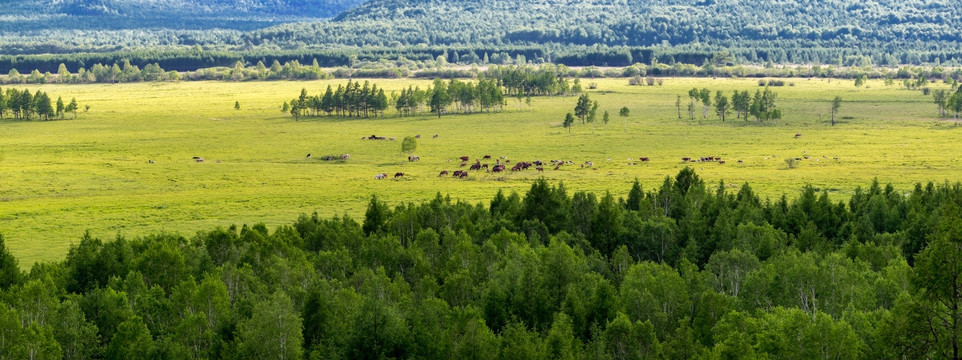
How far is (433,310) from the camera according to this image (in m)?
43.2

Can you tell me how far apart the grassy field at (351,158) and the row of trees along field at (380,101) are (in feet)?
17.4

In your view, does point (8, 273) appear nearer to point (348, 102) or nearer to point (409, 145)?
point (409, 145)

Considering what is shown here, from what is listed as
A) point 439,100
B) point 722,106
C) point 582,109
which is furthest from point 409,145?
point 722,106

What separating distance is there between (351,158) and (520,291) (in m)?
75.6

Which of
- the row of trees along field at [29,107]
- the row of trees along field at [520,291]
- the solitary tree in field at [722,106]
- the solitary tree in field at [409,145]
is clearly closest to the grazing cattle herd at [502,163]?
the solitary tree in field at [409,145]

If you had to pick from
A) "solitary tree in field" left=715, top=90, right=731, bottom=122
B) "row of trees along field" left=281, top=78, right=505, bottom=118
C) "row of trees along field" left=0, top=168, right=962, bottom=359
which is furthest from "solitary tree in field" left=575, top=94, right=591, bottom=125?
"row of trees along field" left=0, top=168, right=962, bottom=359

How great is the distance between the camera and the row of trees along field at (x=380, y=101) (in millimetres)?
176625

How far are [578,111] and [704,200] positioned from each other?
87.9 meters

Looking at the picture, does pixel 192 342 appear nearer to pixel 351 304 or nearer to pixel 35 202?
pixel 351 304

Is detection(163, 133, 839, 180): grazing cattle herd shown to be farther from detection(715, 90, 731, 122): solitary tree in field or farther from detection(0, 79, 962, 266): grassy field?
detection(715, 90, 731, 122): solitary tree in field

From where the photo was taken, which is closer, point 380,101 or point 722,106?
point 722,106

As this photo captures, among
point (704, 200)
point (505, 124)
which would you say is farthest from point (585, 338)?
point (505, 124)

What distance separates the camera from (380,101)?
177 metres

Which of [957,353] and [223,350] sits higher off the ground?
[957,353]
